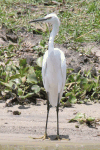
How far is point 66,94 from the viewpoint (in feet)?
17.3

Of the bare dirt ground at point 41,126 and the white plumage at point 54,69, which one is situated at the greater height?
the white plumage at point 54,69

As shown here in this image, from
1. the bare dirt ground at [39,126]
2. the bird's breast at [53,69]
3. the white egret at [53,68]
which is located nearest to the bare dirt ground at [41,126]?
the bare dirt ground at [39,126]

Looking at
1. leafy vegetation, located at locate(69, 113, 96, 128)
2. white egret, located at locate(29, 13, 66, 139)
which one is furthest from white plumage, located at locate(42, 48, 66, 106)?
leafy vegetation, located at locate(69, 113, 96, 128)

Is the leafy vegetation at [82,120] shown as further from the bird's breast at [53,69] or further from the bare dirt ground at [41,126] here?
the bird's breast at [53,69]

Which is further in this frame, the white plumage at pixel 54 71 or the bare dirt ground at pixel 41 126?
the white plumage at pixel 54 71

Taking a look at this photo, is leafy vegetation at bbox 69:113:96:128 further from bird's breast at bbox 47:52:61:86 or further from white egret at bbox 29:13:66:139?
bird's breast at bbox 47:52:61:86

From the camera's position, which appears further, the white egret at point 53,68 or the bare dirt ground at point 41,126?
the white egret at point 53,68

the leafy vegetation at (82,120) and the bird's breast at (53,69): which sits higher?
the bird's breast at (53,69)

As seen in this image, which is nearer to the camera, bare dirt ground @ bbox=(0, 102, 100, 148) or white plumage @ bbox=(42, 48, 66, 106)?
bare dirt ground @ bbox=(0, 102, 100, 148)

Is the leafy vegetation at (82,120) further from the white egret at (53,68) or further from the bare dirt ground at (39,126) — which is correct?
the white egret at (53,68)

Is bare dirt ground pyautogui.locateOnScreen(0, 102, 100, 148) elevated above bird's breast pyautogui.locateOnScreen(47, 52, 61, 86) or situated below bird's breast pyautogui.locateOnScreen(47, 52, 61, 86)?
below

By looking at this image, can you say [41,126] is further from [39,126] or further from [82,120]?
[82,120]

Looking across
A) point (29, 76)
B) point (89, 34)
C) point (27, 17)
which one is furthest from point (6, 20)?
point (29, 76)

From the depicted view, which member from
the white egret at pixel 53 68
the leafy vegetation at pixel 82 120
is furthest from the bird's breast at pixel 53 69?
the leafy vegetation at pixel 82 120
